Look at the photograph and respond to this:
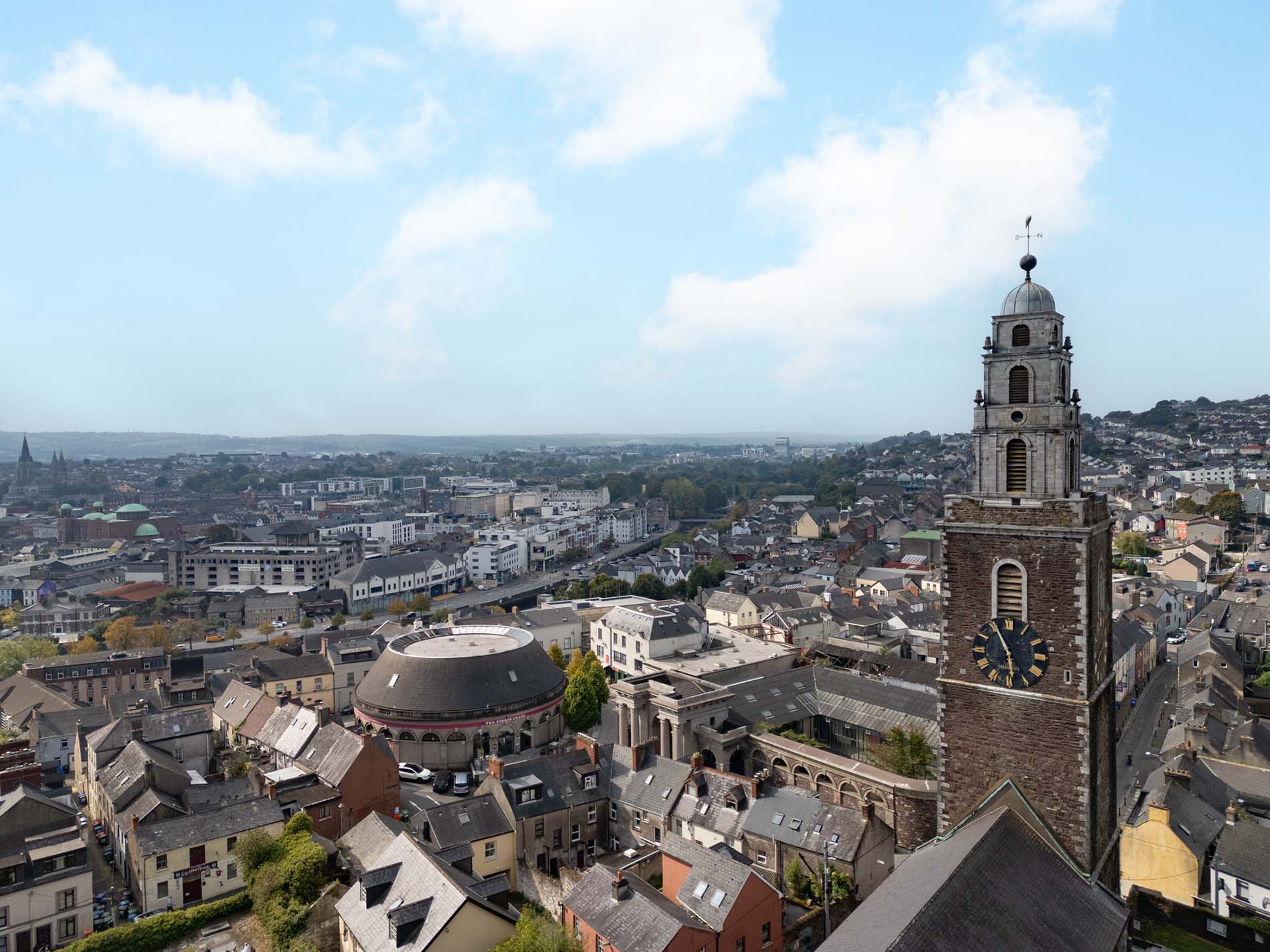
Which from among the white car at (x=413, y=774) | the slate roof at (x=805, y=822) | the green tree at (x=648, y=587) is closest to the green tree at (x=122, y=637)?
the white car at (x=413, y=774)

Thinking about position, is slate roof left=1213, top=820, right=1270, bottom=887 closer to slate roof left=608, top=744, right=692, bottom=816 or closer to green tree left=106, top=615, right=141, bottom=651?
slate roof left=608, top=744, right=692, bottom=816

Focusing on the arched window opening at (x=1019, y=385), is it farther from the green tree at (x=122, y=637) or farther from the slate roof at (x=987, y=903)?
the green tree at (x=122, y=637)

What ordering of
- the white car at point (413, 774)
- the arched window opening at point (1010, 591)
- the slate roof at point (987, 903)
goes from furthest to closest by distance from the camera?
the white car at point (413, 774)
the arched window opening at point (1010, 591)
the slate roof at point (987, 903)

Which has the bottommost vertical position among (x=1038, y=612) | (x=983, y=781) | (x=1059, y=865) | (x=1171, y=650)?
(x=1171, y=650)

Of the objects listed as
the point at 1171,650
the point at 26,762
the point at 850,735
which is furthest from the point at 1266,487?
the point at 26,762

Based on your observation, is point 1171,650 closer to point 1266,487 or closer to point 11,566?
point 1266,487

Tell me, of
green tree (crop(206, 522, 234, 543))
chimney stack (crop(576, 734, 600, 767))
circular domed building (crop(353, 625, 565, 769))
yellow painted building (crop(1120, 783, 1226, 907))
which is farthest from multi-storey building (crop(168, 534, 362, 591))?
yellow painted building (crop(1120, 783, 1226, 907))
